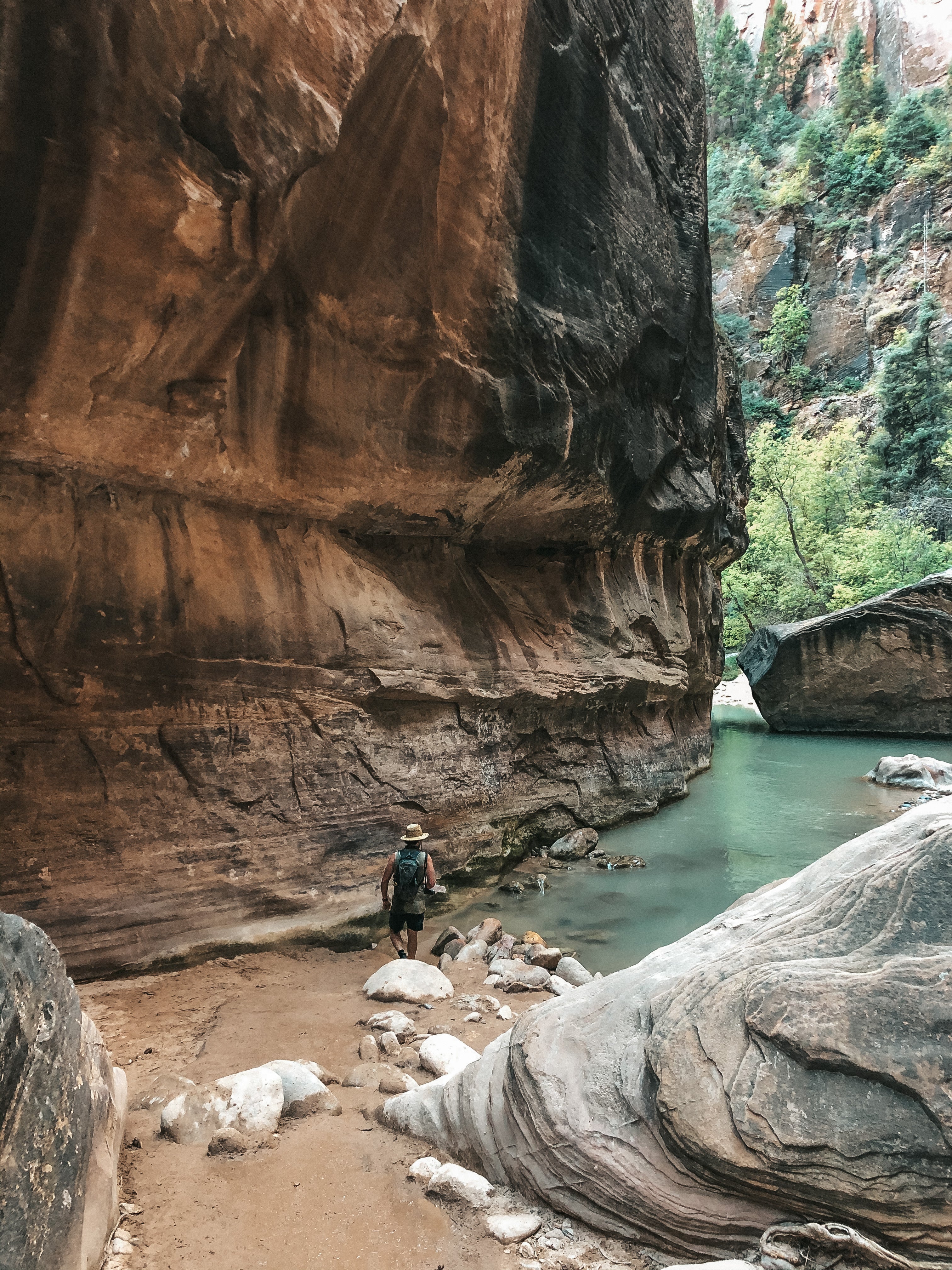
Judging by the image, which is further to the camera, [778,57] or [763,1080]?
[778,57]

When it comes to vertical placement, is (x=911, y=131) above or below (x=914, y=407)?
above

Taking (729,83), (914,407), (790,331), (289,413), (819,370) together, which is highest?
(729,83)

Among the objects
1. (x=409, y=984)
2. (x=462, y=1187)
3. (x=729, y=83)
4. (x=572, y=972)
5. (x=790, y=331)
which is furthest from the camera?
(x=729, y=83)

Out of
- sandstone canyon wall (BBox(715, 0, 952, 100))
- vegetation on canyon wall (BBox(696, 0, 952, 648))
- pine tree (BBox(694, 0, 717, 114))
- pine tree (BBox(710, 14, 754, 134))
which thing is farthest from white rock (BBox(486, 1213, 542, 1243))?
pine tree (BBox(710, 14, 754, 134))

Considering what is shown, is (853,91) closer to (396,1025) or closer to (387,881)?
(387,881)

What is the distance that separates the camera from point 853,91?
41.0m

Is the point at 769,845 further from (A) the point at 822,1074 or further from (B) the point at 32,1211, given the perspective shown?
(B) the point at 32,1211

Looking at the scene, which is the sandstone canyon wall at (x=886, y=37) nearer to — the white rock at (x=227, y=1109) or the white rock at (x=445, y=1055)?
the white rock at (x=445, y=1055)

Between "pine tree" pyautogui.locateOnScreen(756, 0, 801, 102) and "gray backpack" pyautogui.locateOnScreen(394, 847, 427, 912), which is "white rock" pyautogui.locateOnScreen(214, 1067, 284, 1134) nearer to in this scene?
"gray backpack" pyautogui.locateOnScreen(394, 847, 427, 912)

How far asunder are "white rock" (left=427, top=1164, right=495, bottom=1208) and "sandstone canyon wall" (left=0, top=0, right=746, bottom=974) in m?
3.15

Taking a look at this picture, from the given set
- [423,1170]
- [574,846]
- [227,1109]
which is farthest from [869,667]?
[227,1109]

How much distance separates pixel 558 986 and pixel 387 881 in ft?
4.93

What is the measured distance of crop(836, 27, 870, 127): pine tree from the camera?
40.8 meters

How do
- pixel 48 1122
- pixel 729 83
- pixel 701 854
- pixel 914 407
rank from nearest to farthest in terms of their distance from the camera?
pixel 48 1122, pixel 701 854, pixel 914 407, pixel 729 83
